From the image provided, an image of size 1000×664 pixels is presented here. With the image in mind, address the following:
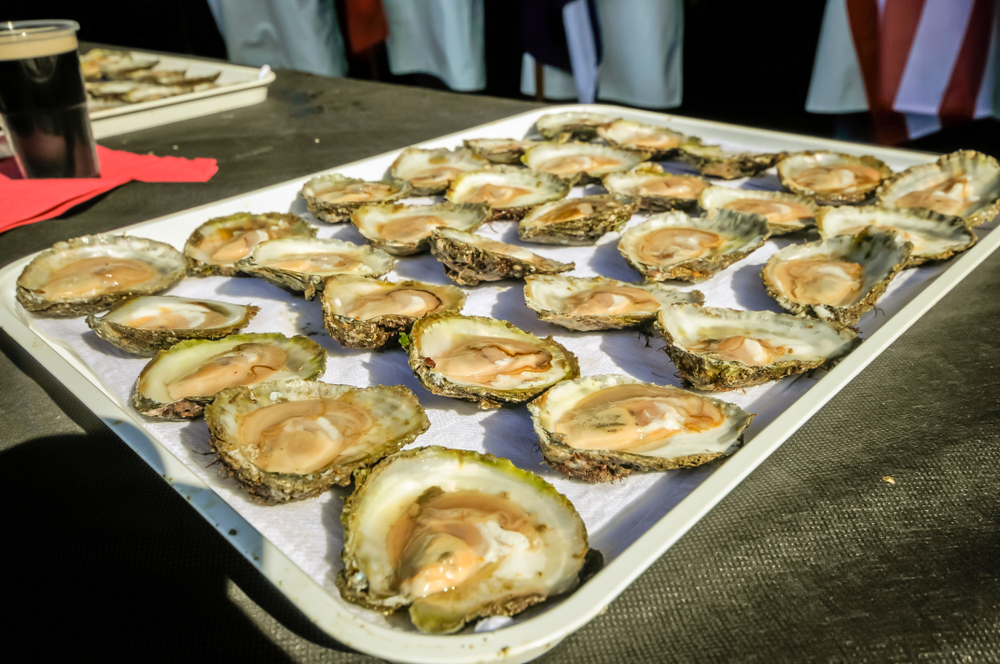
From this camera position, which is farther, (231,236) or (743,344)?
(231,236)

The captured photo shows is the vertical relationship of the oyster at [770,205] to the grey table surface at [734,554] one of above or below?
above

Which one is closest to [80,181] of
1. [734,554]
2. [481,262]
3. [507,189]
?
[507,189]

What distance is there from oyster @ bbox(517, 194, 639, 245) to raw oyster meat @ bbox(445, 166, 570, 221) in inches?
2.9

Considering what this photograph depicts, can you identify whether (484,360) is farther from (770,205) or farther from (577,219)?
(770,205)

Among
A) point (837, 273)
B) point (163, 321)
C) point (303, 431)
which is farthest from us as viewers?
point (837, 273)

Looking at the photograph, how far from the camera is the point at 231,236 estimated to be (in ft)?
5.58

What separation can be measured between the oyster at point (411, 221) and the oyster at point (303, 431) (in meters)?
0.64

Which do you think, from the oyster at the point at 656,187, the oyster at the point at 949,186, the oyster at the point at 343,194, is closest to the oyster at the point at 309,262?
the oyster at the point at 343,194

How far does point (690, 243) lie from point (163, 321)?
1.23 m

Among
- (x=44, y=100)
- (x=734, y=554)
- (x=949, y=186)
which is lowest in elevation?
(x=734, y=554)

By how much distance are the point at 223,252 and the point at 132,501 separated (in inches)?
32.5

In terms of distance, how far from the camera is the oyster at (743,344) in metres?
1.09

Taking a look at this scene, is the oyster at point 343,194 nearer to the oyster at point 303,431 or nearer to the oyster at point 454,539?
the oyster at point 303,431

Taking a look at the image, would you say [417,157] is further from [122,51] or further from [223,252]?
[122,51]
